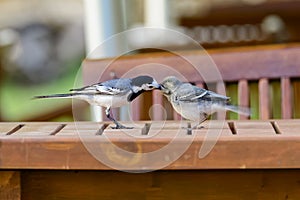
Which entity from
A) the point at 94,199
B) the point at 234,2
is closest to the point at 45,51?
the point at 234,2

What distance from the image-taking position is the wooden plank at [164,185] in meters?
0.75

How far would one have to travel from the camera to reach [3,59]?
155 inches

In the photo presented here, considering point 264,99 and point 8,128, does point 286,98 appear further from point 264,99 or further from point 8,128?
point 8,128

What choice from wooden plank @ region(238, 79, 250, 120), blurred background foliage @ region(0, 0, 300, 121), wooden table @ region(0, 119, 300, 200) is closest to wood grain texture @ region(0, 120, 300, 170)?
wooden table @ region(0, 119, 300, 200)

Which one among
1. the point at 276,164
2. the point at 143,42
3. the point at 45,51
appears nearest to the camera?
the point at 276,164

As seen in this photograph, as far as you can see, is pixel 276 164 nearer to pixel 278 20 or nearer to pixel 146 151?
pixel 146 151

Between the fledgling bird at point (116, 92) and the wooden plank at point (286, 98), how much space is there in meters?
0.56

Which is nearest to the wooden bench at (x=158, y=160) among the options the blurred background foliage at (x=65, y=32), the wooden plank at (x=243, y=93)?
the wooden plank at (x=243, y=93)

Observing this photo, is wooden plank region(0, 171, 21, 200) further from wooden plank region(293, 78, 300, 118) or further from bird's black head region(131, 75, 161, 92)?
wooden plank region(293, 78, 300, 118)

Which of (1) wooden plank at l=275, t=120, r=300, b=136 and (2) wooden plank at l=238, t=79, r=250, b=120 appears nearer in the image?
(1) wooden plank at l=275, t=120, r=300, b=136

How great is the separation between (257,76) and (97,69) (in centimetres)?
36

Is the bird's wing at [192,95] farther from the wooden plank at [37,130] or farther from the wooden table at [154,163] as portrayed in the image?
the wooden plank at [37,130]

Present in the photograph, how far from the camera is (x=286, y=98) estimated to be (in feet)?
4.23

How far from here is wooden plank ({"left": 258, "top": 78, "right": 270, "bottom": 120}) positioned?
4.27ft
